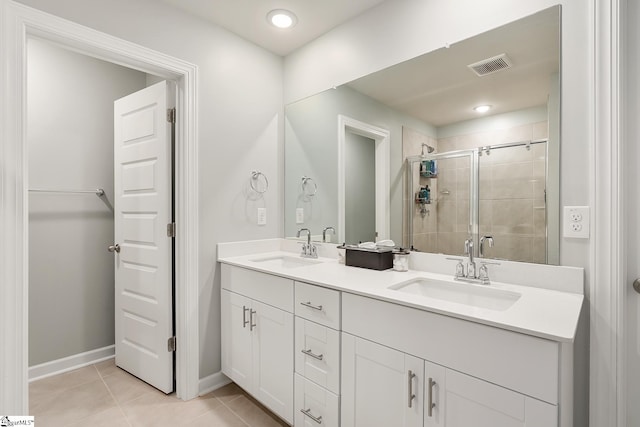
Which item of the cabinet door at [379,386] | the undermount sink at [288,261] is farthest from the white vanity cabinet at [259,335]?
the cabinet door at [379,386]

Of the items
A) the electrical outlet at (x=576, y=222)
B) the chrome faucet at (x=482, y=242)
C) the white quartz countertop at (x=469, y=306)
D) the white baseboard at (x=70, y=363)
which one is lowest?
the white baseboard at (x=70, y=363)

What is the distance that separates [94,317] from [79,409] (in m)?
0.84

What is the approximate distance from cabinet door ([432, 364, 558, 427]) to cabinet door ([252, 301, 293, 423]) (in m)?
0.77

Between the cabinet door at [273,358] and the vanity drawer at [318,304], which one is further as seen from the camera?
the cabinet door at [273,358]

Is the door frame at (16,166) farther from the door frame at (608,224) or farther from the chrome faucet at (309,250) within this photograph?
the door frame at (608,224)

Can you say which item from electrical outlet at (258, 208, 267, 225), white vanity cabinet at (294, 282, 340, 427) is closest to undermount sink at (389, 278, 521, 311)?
white vanity cabinet at (294, 282, 340, 427)

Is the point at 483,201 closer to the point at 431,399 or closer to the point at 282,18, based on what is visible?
the point at 431,399

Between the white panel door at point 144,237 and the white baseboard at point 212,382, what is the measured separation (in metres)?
0.19

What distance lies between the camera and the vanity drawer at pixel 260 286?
1727 millimetres

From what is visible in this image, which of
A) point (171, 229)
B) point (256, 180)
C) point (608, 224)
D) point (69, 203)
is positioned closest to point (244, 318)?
point (171, 229)

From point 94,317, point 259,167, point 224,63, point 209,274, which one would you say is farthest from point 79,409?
point 224,63

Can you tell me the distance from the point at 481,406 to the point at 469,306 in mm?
317

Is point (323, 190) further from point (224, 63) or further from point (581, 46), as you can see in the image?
point (581, 46)

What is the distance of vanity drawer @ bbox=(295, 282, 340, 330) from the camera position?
148 centimetres
